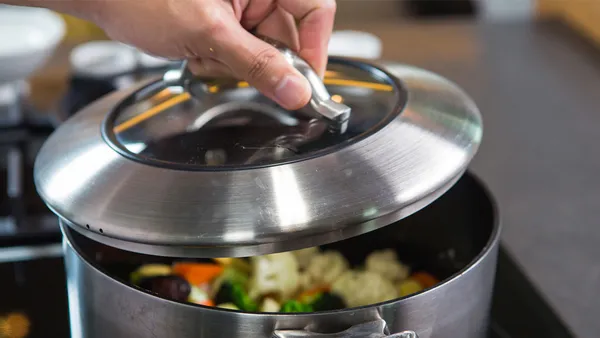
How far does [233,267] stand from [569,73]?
104cm

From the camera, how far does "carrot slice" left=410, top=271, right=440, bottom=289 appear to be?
2.84ft

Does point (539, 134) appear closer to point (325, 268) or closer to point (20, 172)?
point (325, 268)

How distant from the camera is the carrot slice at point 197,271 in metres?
0.85

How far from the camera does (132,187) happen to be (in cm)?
61

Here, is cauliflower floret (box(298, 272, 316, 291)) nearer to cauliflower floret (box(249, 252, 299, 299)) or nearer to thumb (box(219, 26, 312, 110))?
cauliflower floret (box(249, 252, 299, 299))

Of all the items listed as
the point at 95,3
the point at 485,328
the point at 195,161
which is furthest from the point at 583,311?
the point at 95,3

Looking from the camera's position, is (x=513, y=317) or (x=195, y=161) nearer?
(x=195, y=161)

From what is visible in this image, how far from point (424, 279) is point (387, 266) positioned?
0.05m

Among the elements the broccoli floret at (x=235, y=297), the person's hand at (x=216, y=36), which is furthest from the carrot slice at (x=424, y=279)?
the person's hand at (x=216, y=36)

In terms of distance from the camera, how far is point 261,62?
65 centimetres

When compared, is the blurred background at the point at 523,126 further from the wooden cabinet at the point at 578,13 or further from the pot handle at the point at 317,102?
the pot handle at the point at 317,102

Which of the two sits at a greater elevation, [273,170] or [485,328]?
[273,170]

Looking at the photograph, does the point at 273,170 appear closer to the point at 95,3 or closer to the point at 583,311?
the point at 95,3

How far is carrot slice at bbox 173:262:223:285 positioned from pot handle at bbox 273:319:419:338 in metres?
0.32
